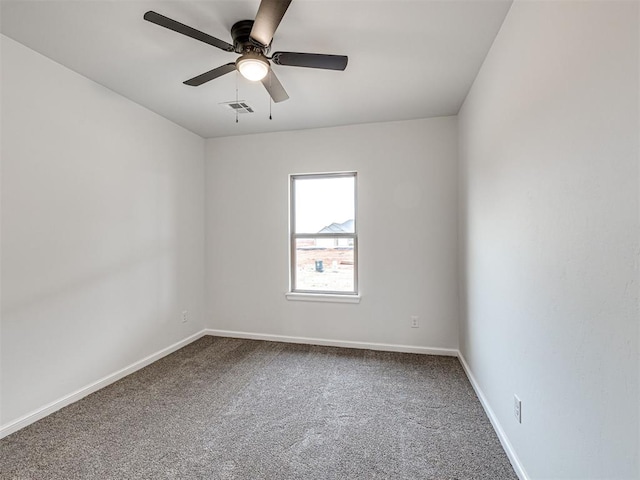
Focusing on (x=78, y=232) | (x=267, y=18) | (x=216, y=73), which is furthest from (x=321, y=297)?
(x=267, y=18)

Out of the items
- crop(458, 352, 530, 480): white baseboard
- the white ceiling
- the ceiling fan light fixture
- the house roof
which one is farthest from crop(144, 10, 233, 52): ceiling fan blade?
crop(458, 352, 530, 480): white baseboard

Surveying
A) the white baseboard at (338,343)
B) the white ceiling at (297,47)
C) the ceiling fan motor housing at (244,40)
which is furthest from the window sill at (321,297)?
the ceiling fan motor housing at (244,40)

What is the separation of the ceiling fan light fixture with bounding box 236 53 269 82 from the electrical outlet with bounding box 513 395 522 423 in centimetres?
239

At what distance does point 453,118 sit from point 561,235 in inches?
98.3

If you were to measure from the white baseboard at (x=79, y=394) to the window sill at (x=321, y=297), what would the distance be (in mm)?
1452

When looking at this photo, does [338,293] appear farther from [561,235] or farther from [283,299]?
[561,235]

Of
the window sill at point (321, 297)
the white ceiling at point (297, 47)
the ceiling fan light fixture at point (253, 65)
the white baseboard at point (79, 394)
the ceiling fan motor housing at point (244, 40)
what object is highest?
the white ceiling at point (297, 47)

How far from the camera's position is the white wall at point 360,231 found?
3.37 m

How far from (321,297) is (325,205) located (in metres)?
1.13

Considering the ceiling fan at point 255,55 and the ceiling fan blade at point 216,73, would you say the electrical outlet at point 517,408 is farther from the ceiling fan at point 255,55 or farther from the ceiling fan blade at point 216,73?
the ceiling fan blade at point 216,73

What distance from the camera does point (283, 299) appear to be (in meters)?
3.80

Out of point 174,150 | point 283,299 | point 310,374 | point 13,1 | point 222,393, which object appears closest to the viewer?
point 13,1

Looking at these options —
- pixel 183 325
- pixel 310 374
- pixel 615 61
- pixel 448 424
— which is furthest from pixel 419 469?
pixel 183 325

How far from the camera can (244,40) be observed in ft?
6.08
